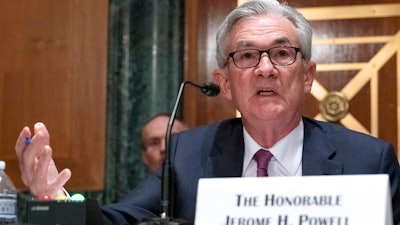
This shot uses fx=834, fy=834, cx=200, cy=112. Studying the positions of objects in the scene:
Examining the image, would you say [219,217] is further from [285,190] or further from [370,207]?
[370,207]

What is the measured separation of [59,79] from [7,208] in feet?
6.58

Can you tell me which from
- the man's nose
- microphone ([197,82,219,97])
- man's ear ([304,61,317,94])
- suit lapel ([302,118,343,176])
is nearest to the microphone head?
microphone ([197,82,219,97])

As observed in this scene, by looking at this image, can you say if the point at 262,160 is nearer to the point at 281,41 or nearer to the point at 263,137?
the point at 263,137

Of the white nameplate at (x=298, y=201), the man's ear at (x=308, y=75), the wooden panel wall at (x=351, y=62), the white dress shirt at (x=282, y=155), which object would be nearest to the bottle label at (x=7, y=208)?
the white nameplate at (x=298, y=201)

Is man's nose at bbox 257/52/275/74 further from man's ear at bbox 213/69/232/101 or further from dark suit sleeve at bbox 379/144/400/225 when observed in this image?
dark suit sleeve at bbox 379/144/400/225

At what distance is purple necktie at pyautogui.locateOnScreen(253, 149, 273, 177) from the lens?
2531 millimetres

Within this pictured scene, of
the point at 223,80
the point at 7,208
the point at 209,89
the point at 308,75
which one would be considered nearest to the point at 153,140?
the point at 223,80

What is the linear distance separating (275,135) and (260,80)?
7.7 inches

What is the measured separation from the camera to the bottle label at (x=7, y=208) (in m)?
2.17

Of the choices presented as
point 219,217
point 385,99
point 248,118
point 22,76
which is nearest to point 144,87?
point 22,76

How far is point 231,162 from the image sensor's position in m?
2.57

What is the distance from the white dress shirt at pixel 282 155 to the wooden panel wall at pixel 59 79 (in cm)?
160

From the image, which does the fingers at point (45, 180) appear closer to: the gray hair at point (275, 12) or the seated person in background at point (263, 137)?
the seated person in background at point (263, 137)

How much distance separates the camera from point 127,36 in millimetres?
4414
